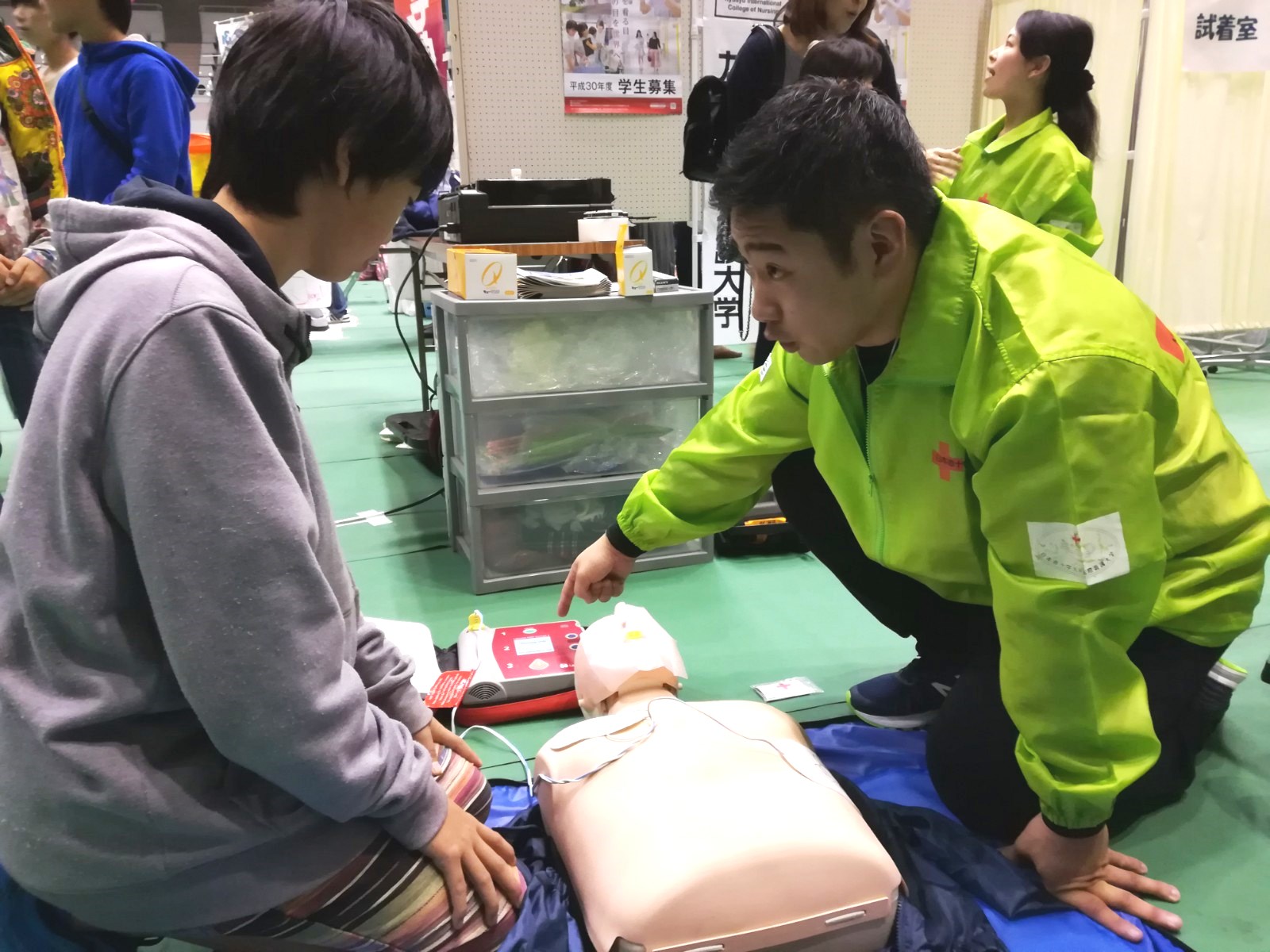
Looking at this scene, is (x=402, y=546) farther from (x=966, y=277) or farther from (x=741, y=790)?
(x=966, y=277)

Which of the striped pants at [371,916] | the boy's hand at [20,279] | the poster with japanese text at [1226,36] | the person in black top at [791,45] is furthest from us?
the poster with japanese text at [1226,36]

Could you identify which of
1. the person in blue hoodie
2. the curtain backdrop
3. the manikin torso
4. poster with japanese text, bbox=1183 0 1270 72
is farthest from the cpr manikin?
poster with japanese text, bbox=1183 0 1270 72

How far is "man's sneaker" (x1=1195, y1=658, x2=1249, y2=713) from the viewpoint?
1316 millimetres

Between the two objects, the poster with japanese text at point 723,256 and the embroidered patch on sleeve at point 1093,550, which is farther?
the poster with japanese text at point 723,256

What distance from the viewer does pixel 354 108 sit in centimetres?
73

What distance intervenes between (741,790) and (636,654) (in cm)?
35

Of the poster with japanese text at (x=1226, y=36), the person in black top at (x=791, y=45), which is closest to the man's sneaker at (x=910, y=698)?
the person in black top at (x=791, y=45)

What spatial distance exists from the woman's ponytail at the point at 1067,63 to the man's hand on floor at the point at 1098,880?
2074 mm

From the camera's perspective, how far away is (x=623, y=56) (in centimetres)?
374

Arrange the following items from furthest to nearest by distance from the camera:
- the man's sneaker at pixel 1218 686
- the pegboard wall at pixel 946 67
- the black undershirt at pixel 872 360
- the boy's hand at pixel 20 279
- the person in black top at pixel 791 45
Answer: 1. the pegboard wall at pixel 946 67
2. the person in black top at pixel 791 45
3. the boy's hand at pixel 20 279
4. the man's sneaker at pixel 1218 686
5. the black undershirt at pixel 872 360

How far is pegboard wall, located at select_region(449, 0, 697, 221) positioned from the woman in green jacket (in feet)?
5.28

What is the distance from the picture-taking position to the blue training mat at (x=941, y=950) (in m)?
1.04

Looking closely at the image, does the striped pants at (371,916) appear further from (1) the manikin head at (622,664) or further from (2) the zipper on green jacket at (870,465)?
(2) the zipper on green jacket at (870,465)

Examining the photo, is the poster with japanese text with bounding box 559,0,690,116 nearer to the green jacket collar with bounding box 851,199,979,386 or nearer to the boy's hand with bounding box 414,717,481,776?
the green jacket collar with bounding box 851,199,979,386
